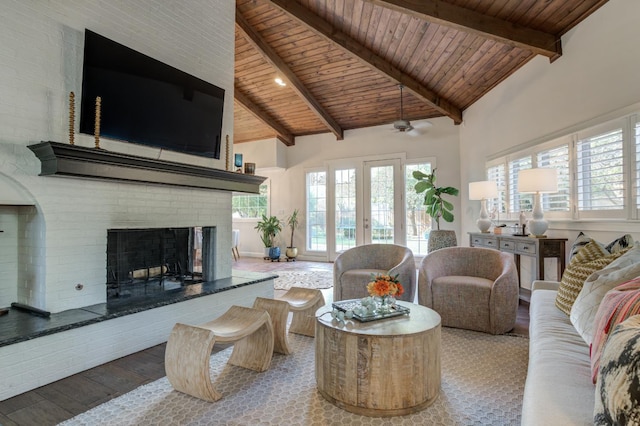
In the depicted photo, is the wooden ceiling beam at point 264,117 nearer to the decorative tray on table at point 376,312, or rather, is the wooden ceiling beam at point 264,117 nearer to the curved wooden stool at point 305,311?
the curved wooden stool at point 305,311

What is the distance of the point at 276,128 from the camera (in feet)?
26.0

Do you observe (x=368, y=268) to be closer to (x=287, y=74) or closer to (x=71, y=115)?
(x=71, y=115)

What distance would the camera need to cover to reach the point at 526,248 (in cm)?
362

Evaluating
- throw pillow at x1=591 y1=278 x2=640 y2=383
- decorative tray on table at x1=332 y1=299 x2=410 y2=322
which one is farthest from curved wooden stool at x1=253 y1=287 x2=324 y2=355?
throw pillow at x1=591 y1=278 x2=640 y2=383

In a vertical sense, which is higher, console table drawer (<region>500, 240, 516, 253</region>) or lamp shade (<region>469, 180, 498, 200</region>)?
lamp shade (<region>469, 180, 498, 200</region>)

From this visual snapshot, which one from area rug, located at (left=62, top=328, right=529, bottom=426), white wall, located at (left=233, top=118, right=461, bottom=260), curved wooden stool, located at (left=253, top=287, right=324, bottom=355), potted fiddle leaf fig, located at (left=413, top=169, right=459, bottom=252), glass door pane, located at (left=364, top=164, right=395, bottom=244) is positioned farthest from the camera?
glass door pane, located at (left=364, top=164, right=395, bottom=244)

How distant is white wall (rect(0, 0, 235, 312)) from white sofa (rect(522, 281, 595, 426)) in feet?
9.43

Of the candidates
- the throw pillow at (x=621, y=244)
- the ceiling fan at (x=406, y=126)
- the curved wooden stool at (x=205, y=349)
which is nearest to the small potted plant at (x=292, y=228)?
the ceiling fan at (x=406, y=126)

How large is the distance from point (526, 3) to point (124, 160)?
3780 millimetres

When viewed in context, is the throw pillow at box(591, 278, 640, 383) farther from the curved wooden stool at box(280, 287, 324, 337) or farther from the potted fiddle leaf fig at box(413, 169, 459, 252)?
the potted fiddle leaf fig at box(413, 169, 459, 252)

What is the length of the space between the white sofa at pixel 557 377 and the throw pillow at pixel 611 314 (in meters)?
0.10

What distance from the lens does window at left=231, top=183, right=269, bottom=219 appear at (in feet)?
28.7

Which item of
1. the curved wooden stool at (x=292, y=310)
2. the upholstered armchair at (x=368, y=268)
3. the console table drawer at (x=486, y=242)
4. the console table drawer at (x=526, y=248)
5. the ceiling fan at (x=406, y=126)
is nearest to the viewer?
the curved wooden stool at (x=292, y=310)

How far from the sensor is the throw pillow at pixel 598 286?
1606 millimetres
